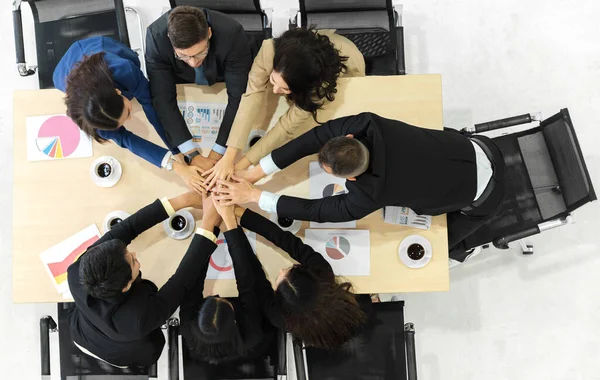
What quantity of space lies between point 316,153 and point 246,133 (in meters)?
0.32

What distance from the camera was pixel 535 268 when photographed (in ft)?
9.62

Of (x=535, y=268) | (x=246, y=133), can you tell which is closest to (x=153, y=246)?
(x=246, y=133)

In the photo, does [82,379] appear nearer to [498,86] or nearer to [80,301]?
[80,301]

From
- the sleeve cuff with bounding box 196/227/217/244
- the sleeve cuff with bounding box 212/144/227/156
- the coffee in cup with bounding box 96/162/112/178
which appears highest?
the sleeve cuff with bounding box 212/144/227/156

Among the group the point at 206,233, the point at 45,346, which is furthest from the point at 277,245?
the point at 45,346

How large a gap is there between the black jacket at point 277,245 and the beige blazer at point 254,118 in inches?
11.1

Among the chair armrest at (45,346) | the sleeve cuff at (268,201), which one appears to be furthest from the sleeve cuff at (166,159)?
the chair armrest at (45,346)

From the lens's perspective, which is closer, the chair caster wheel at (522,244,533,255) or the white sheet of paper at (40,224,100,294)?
the white sheet of paper at (40,224,100,294)

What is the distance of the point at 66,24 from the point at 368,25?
154 cm

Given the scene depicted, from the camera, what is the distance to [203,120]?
2279mm

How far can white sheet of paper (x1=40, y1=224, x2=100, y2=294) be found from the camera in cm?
220

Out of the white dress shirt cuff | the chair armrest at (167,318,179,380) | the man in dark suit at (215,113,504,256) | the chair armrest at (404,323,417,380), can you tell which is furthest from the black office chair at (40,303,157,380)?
the white dress shirt cuff

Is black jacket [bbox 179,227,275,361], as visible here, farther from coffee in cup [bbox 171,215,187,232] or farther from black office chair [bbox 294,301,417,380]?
black office chair [bbox 294,301,417,380]

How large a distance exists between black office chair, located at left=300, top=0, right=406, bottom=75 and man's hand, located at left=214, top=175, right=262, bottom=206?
93 centimetres
